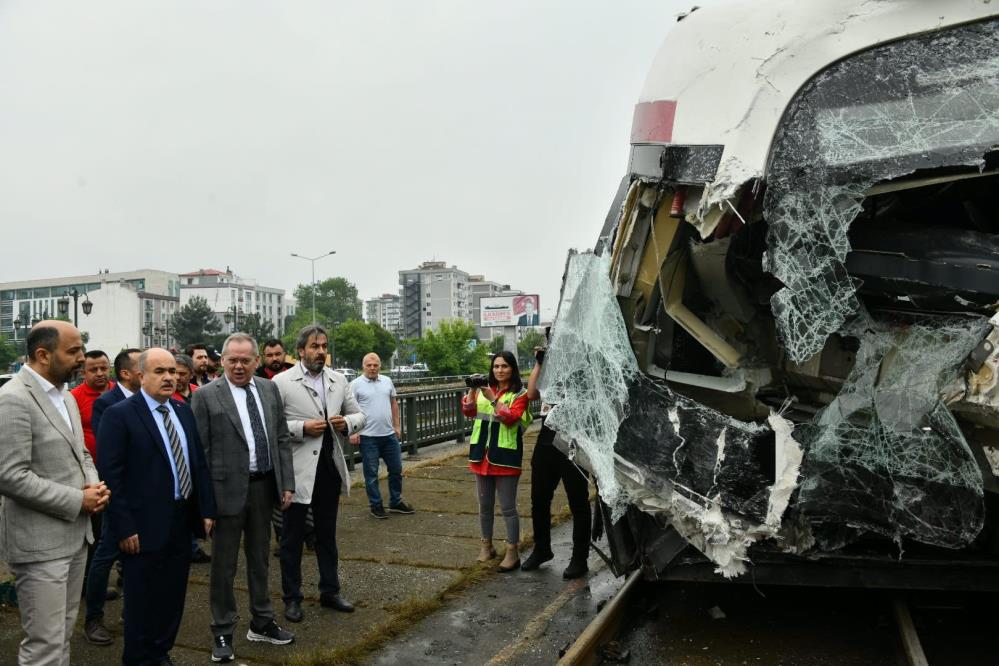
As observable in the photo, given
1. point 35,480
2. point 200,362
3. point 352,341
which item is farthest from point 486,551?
point 352,341

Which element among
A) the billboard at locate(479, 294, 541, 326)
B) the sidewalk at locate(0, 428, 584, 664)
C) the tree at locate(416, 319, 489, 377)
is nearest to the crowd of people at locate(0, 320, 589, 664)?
the sidewalk at locate(0, 428, 584, 664)

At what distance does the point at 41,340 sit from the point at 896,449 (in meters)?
3.74

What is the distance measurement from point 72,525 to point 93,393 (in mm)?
2351

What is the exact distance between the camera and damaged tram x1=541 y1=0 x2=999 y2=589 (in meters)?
3.43

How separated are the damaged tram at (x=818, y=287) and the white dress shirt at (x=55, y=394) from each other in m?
2.26

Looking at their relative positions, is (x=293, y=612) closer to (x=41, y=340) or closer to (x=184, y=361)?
(x=41, y=340)

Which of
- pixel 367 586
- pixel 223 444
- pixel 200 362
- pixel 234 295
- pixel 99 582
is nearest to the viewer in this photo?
pixel 223 444

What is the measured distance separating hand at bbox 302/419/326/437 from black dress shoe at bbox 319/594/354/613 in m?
1.08

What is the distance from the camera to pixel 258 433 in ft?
15.4

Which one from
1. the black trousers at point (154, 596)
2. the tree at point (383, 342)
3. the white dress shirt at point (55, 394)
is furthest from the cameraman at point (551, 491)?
the tree at point (383, 342)

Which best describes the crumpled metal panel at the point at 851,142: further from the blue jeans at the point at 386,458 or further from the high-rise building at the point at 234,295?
the high-rise building at the point at 234,295

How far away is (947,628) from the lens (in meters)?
4.59

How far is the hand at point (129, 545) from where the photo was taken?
3.84 m

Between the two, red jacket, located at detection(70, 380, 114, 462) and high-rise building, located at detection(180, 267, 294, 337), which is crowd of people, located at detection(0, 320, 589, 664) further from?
high-rise building, located at detection(180, 267, 294, 337)
